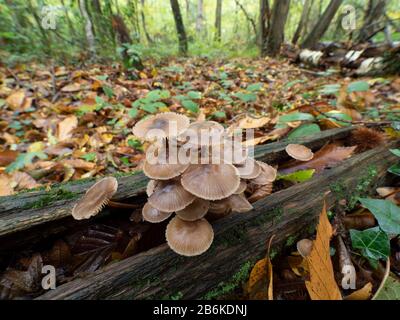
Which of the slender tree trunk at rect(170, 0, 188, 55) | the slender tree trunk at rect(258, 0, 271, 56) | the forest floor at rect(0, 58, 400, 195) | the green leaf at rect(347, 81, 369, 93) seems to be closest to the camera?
the forest floor at rect(0, 58, 400, 195)

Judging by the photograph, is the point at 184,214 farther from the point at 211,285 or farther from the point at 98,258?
the point at 98,258

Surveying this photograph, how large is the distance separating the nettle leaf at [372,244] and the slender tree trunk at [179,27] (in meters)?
10.1

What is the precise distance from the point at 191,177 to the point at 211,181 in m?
0.12

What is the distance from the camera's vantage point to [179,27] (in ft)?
32.9

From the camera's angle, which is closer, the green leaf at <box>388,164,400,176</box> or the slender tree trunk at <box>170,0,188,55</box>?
the green leaf at <box>388,164,400,176</box>

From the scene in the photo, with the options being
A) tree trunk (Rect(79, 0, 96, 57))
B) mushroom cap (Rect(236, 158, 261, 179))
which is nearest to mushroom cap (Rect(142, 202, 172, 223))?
mushroom cap (Rect(236, 158, 261, 179))

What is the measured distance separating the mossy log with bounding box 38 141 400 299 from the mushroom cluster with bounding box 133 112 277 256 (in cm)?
14

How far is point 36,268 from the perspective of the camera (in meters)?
1.52

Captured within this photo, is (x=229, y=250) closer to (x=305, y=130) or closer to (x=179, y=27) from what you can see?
(x=305, y=130)

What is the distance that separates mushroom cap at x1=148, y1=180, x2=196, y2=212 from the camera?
4.75ft

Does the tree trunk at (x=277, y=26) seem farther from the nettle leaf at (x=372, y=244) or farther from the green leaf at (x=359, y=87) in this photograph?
the nettle leaf at (x=372, y=244)

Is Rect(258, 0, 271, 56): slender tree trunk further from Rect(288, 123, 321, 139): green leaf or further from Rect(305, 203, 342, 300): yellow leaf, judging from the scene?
Rect(305, 203, 342, 300): yellow leaf

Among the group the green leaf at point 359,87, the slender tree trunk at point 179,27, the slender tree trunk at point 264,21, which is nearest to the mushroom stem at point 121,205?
the green leaf at point 359,87

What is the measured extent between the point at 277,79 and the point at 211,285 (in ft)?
23.1
